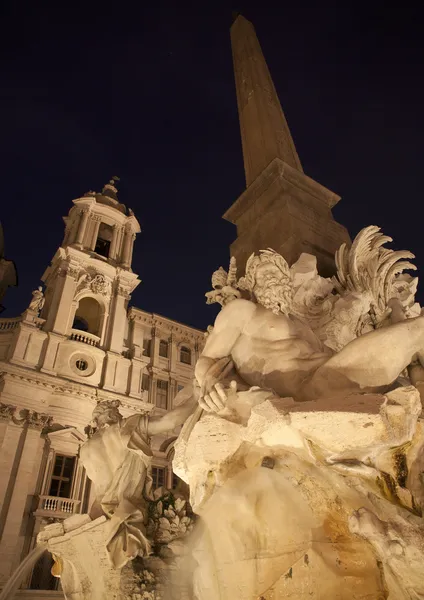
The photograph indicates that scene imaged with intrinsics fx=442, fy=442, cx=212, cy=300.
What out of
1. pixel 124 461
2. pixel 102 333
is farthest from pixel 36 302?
pixel 124 461

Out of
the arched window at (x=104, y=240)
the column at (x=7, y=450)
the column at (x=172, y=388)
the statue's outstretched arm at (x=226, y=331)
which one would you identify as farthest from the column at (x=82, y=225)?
the statue's outstretched arm at (x=226, y=331)

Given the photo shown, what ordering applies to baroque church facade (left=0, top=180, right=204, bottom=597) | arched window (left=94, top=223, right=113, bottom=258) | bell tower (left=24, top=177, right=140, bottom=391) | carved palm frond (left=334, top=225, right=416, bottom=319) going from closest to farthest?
1. carved palm frond (left=334, top=225, right=416, bottom=319)
2. baroque church facade (left=0, top=180, right=204, bottom=597)
3. bell tower (left=24, top=177, right=140, bottom=391)
4. arched window (left=94, top=223, right=113, bottom=258)

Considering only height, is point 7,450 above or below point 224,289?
above

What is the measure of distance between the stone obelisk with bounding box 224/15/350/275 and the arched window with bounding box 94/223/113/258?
70.1ft

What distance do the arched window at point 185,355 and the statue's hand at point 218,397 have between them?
24.9 m

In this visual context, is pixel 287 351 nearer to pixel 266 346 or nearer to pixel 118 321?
pixel 266 346

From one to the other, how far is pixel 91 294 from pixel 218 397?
2245 centimetres

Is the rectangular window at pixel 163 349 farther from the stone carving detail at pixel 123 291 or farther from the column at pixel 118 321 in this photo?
the stone carving detail at pixel 123 291

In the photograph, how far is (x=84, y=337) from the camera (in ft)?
75.0

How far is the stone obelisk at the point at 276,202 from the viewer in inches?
193

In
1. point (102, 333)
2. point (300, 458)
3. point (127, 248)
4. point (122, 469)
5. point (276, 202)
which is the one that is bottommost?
point (300, 458)

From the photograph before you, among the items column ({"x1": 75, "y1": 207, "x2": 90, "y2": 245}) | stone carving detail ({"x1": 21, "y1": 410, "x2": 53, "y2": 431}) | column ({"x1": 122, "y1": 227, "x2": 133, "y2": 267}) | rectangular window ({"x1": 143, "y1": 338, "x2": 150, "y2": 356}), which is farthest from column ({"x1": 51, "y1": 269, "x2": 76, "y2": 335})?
rectangular window ({"x1": 143, "y1": 338, "x2": 150, "y2": 356})

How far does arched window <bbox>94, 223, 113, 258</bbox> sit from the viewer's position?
2772 cm

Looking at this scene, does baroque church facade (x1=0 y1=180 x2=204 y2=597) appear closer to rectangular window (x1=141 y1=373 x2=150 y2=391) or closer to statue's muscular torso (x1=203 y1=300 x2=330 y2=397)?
rectangular window (x1=141 y1=373 x2=150 y2=391)
